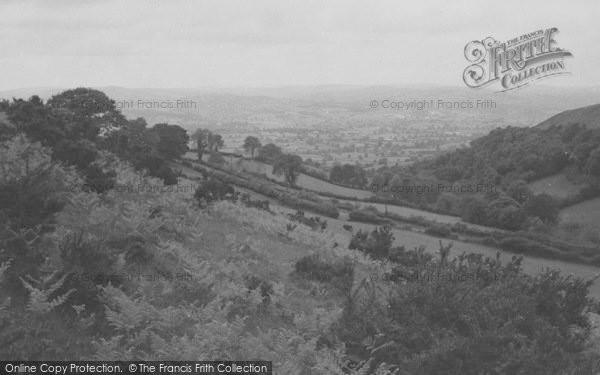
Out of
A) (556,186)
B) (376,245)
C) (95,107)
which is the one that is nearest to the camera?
(376,245)

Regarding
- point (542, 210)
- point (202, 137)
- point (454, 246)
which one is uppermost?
point (202, 137)

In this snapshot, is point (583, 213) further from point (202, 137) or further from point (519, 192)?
point (202, 137)

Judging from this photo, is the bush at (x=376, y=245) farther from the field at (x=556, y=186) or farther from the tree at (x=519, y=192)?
the field at (x=556, y=186)

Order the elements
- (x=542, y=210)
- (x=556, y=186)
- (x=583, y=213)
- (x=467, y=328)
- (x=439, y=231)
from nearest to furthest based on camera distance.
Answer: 1. (x=467, y=328)
2. (x=439, y=231)
3. (x=542, y=210)
4. (x=583, y=213)
5. (x=556, y=186)

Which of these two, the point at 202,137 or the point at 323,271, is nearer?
the point at 323,271

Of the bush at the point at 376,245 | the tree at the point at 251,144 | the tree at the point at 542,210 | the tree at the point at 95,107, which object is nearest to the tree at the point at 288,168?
the tree at the point at 251,144

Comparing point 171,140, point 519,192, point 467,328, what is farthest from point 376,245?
point 519,192

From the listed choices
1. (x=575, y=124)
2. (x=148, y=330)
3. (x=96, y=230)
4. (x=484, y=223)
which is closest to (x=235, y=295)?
(x=148, y=330)

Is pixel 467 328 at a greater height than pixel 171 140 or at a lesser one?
lesser
